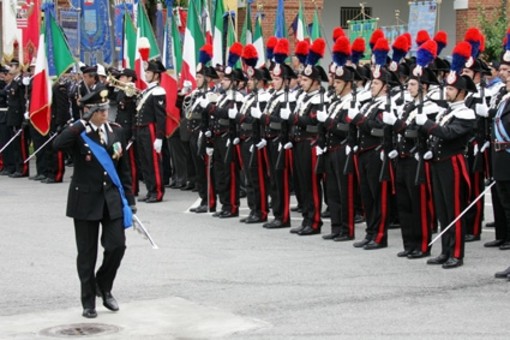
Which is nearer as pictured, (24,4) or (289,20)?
(24,4)

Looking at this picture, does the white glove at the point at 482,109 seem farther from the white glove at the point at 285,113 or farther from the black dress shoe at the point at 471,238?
the white glove at the point at 285,113

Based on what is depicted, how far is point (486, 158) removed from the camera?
12602mm

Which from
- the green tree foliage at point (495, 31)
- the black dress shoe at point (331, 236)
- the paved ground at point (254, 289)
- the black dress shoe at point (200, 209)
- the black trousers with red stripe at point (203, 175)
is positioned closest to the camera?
the paved ground at point (254, 289)

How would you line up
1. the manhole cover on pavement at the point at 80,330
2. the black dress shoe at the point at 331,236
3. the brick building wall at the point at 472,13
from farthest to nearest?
the brick building wall at the point at 472,13
the black dress shoe at the point at 331,236
the manhole cover on pavement at the point at 80,330

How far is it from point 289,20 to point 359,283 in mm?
18452

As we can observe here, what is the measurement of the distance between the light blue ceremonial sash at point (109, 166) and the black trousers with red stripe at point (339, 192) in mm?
3885

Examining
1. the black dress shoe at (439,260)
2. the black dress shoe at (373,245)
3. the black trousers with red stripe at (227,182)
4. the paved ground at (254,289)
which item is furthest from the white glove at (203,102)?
the black dress shoe at (439,260)

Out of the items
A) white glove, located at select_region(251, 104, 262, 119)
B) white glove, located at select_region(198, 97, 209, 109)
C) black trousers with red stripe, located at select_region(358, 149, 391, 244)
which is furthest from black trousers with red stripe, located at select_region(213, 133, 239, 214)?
black trousers with red stripe, located at select_region(358, 149, 391, 244)

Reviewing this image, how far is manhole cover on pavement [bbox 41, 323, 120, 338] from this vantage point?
323 inches

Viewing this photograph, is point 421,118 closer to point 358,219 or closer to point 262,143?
point 262,143

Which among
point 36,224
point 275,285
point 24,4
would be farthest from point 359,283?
point 24,4

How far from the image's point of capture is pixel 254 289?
9719 millimetres

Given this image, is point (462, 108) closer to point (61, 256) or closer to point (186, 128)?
point (61, 256)

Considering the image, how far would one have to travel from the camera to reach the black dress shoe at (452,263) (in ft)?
34.8
